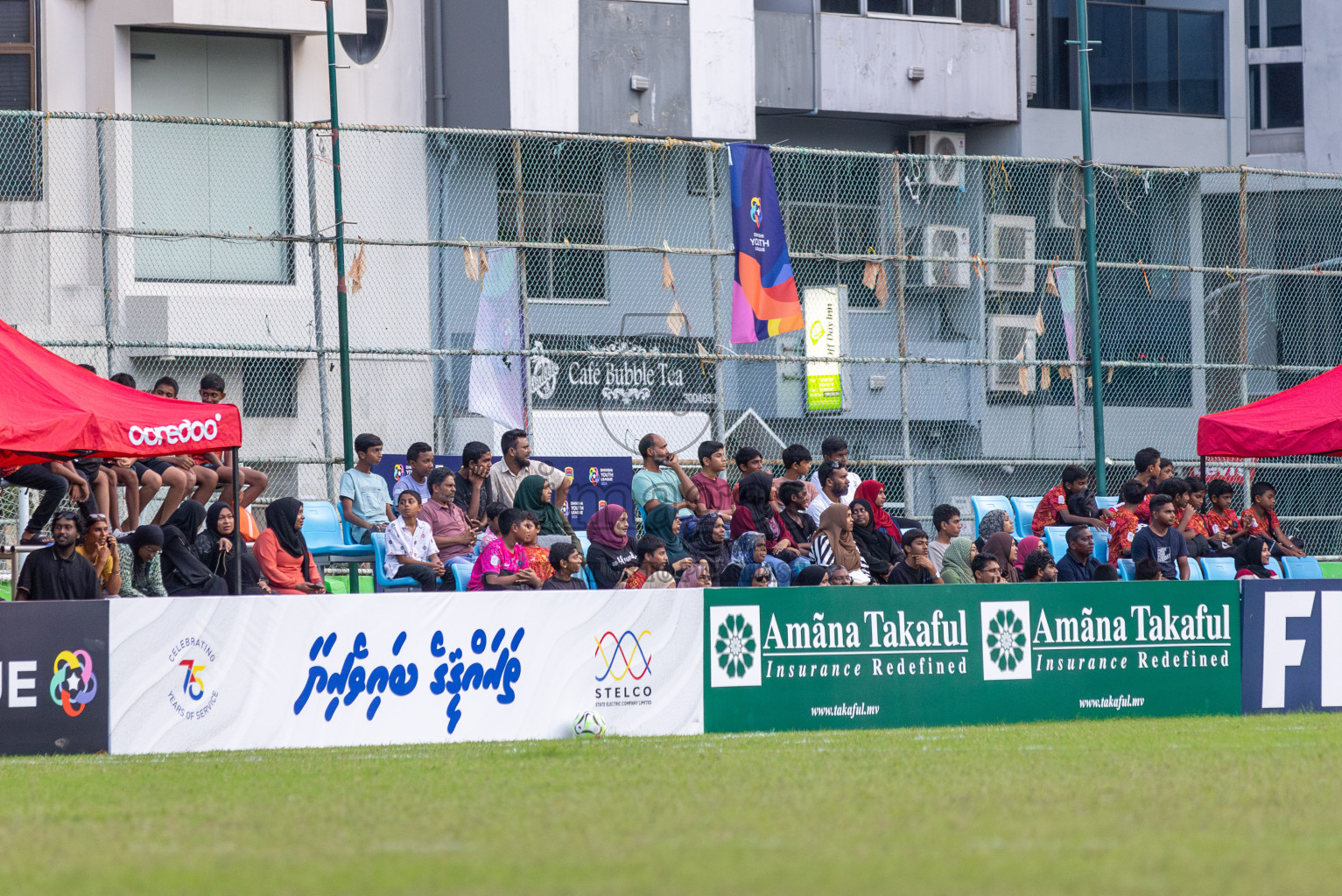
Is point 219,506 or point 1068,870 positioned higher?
point 219,506

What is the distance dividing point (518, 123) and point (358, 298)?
4.90 m

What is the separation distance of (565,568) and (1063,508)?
21.7 ft

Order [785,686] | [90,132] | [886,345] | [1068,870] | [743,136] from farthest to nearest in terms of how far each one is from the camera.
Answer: [743,136]
[886,345]
[90,132]
[785,686]
[1068,870]

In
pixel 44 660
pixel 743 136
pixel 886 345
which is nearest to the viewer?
pixel 44 660

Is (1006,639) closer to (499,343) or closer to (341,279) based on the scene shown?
(499,343)

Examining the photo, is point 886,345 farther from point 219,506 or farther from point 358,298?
point 219,506

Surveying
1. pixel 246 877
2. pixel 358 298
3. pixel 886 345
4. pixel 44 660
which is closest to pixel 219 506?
pixel 44 660

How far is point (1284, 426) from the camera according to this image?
18.6m

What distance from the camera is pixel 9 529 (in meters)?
17.0

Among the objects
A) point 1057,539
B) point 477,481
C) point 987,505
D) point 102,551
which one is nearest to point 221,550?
point 102,551

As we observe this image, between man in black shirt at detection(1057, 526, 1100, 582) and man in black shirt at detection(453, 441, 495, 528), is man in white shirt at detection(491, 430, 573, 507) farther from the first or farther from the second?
man in black shirt at detection(1057, 526, 1100, 582)

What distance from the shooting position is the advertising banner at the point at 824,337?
74.3ft

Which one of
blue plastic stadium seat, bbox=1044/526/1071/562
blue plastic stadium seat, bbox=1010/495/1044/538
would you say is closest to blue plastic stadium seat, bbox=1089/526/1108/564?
Answer: blue plastic stadium seat, bbox=1044/526/1071/562

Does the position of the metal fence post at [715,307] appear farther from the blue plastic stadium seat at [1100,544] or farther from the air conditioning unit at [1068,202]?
the air conditioning unit at [1068,202]
